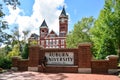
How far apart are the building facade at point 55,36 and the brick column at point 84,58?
8136cm

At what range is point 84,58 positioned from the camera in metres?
19.9

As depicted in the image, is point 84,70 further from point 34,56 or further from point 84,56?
point 34,56

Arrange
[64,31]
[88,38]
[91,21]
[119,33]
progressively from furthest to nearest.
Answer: [64,31] → [91,21] → [88,38] → [119,33]

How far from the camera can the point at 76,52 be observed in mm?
20484

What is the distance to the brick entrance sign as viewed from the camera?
64.4ft

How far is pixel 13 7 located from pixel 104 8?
14.8m

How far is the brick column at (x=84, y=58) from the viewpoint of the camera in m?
19.6

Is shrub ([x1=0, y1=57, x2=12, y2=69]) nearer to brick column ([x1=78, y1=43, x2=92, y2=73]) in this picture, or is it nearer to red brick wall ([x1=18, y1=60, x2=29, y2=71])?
red brick wall ([x1=18, y1=60, x2=29, y2=71])

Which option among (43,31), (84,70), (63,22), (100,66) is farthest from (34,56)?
(43,31)

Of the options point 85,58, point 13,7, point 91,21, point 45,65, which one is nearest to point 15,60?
point 45,65

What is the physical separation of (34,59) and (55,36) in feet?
282

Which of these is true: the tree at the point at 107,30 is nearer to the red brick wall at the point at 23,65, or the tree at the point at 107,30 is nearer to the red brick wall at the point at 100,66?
the red brick wall at the point at 100,66

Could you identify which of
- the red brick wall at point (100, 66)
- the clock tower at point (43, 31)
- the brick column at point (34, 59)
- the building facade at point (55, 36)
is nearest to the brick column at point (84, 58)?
the red brick wall at point (100, 66)

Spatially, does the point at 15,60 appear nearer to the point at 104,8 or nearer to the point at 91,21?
the point at 104,8
